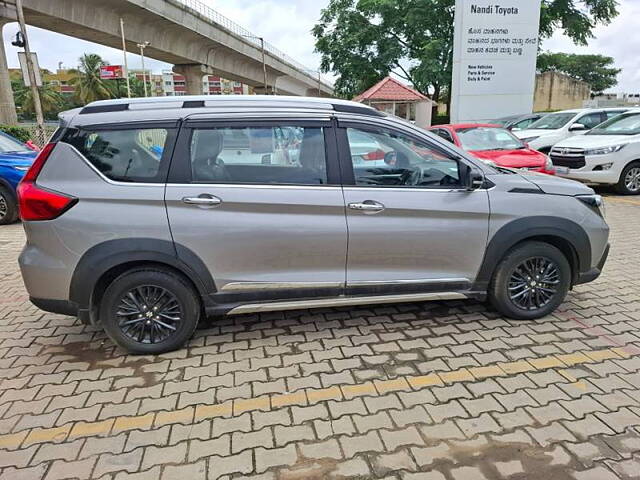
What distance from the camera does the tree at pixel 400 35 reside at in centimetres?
2530

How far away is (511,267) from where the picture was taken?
373cm

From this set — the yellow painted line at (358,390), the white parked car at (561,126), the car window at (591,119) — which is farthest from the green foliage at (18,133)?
the car window at (591,119)

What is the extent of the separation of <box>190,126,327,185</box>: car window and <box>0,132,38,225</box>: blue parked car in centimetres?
635

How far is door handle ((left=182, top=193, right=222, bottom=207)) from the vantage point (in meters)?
3.23

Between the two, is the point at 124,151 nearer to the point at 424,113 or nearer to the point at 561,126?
the point at 561,126

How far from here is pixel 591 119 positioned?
12844 mm

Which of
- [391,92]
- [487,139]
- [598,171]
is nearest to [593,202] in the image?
[487,139]

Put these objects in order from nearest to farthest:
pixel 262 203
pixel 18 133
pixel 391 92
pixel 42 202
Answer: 1. pixel 42 202
2. pixel 262 203
3. pixel 18 133
4. pixel 391 92

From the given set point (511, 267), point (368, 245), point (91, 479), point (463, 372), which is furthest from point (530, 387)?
point (91, 479)

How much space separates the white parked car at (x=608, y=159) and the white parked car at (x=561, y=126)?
7.36ft

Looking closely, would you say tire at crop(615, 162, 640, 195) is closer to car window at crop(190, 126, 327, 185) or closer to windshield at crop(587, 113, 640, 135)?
windshield at crop(587, 113, 640, 135)

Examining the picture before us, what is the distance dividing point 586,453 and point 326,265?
6.36ft

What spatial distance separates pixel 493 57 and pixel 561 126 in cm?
516

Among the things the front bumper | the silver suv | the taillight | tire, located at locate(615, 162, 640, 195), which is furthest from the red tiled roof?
the taillight
